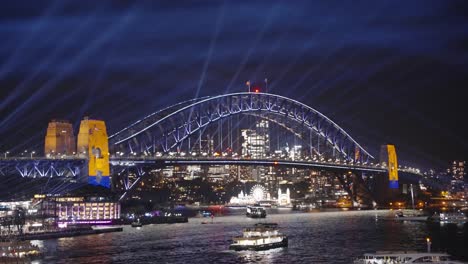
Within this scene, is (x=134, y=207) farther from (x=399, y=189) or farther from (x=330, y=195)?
(x=330, y=195)

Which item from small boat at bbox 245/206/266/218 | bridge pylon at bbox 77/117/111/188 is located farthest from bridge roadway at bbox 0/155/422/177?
small boat at bbox 245/206/266/218

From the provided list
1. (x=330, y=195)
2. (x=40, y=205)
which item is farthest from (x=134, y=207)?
(x=330, y=195)

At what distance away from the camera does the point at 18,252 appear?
43.7 meters

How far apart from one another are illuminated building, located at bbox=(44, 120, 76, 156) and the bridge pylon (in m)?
6.28

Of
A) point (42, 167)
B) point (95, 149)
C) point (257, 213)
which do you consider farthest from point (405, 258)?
point (257, 213)

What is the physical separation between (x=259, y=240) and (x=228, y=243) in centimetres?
342

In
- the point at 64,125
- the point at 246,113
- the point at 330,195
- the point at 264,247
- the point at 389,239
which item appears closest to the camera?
the point at 264,247

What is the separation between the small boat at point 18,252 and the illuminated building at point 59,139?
43.5 m

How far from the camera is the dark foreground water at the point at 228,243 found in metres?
44.7

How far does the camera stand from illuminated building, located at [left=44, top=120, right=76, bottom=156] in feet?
290

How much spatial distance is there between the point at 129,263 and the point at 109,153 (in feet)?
140

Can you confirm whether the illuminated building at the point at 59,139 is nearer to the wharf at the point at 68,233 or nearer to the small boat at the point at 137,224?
the small boat at the point at 137,224

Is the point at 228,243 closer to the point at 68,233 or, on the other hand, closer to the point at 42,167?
the point at 68,233

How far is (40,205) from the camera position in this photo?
72.9 metres
